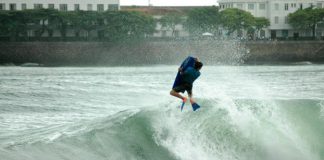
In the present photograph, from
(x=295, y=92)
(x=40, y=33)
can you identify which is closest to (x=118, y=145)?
(x=295, y=92)

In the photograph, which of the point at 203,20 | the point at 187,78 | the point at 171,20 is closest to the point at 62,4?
the point at 171,20

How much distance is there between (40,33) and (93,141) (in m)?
69.8

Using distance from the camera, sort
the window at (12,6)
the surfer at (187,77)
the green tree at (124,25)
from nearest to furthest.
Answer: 1. the surfer at (187,77)
2. the green tree at (124,25)
3. the window at (12,6)

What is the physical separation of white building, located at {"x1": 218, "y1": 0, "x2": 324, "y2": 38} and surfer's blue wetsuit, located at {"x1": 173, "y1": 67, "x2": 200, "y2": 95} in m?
81.0

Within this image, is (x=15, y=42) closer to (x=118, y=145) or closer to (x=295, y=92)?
(x=295, y=92)

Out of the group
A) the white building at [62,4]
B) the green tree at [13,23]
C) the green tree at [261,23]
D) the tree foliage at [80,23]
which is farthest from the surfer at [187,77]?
the white building at [62,4]

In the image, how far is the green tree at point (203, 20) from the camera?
8856 cm

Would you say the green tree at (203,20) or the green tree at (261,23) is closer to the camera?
the green tree at (203,20)

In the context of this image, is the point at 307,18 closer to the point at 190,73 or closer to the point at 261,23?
the point at 261,23

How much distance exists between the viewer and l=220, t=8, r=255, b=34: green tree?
286 feet

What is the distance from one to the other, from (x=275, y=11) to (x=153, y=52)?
24.0 metres

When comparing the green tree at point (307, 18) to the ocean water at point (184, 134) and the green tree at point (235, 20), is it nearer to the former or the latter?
the green tree at point (235, 20)

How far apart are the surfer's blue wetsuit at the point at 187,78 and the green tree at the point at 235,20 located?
6995cm

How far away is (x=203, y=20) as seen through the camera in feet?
290
